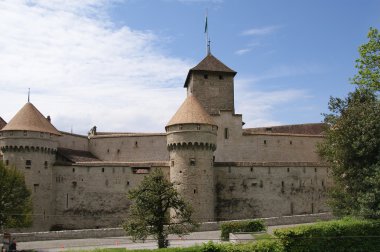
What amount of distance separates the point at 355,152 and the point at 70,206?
24.1 metres

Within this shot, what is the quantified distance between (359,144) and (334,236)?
19.0 ft

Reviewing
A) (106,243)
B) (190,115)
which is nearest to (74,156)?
(190,115)

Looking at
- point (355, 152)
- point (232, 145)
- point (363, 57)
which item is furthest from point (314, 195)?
point (363, 57)

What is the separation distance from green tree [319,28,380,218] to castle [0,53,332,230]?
11.9m

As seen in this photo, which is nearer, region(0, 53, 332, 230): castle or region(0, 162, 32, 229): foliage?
region(0, 162, 32, 229): foliage

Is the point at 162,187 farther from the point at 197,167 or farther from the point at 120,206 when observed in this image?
the point at 120,206

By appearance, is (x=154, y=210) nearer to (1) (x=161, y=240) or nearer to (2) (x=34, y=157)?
(1) (x=161, y=240)

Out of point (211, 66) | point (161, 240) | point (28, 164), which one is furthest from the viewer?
point (211, 66)

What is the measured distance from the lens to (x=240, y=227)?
3409 centimetres

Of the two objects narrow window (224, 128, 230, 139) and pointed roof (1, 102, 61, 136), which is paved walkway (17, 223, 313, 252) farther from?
narrow window (224, 128, 230, 139)

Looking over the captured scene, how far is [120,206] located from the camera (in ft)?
140

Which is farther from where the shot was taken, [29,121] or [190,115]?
[29,121]

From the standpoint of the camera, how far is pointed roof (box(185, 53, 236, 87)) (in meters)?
52.6

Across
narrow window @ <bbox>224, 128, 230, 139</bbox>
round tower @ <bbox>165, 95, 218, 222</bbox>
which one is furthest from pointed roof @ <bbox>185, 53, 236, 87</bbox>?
round tower @ <bbox>165, 95, 218, 222</bbox>
